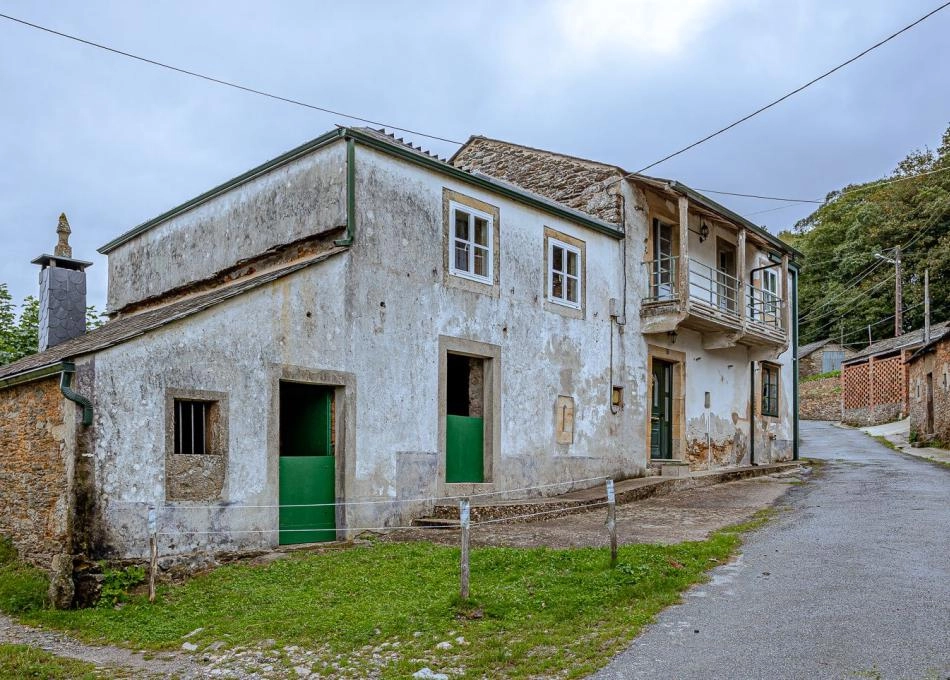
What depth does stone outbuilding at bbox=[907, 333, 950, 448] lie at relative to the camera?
24.0 meters

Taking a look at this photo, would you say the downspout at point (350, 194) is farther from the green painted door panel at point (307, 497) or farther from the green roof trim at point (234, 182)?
the green painted door panel at point (307, 497)

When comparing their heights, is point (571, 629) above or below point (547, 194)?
below

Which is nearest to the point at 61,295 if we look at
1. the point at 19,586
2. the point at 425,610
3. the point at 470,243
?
the point at 19,586

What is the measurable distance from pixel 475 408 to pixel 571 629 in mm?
7340

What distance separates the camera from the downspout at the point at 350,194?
11406 mm

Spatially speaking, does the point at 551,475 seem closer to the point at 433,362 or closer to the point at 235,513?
the point at 433,362

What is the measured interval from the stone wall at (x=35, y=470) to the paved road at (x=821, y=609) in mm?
6315

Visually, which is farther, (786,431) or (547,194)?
(786,431)

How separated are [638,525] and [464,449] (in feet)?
10.5

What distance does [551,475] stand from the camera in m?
14.7

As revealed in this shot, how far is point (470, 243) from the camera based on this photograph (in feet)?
44.5

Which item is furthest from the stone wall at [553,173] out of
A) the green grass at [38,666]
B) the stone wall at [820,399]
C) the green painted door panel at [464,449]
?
the stone wall at [820,399]

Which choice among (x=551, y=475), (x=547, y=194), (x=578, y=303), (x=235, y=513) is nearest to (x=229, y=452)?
(x=235, y=513)

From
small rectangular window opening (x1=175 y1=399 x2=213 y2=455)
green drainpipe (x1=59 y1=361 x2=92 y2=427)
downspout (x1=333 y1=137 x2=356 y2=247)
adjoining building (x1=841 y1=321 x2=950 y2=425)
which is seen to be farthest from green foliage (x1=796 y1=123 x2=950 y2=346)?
green drainpipe (x1=59 y1=361 x2=92 y2=427)
